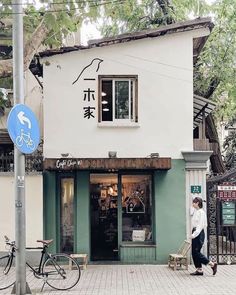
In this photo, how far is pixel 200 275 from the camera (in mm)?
12344

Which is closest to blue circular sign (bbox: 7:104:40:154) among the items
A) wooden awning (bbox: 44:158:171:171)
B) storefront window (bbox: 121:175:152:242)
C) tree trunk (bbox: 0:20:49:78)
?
tree trunk (bbox: 0:20:49:78)

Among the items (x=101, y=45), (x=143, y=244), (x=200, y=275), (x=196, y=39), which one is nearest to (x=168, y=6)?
(x=196, y=39)

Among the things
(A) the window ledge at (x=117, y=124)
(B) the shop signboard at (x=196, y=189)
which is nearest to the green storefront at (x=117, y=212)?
(B) the shop signboard at (x=196, y=189)

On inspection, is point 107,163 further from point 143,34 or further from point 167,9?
point 167,9

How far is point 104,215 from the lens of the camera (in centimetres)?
1466

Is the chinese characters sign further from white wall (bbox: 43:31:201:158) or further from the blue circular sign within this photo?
the blue circular sign

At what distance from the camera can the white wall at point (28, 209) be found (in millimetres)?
13789

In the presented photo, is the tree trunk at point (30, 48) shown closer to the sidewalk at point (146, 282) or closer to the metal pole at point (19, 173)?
the metal pole at point (19, 173)

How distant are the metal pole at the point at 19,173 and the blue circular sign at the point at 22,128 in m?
0.19

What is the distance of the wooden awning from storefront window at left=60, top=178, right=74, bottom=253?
3.61ft

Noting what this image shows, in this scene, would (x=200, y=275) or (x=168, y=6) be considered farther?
(x=168, y=6)

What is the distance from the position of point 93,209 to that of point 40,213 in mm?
1579

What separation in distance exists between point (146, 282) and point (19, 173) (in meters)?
3.90

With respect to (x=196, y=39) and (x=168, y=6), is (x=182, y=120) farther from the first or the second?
(x=168, y=6)
